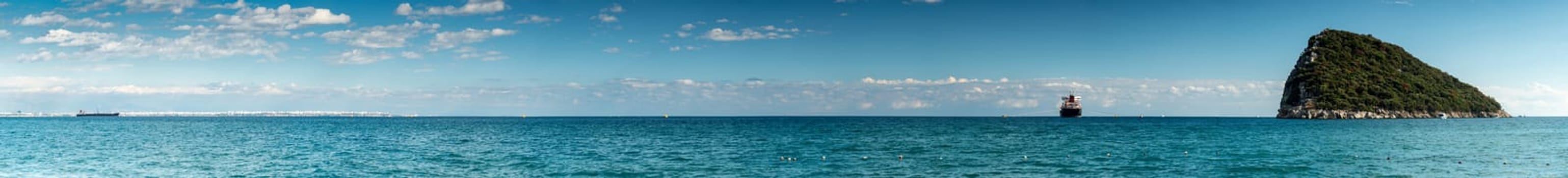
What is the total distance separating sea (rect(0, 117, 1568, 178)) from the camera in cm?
4806

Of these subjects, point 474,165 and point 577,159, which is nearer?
point 474,165

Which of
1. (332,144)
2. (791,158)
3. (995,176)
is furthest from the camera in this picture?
(332,144)

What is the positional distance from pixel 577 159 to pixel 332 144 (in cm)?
2838

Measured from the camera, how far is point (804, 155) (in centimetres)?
6031

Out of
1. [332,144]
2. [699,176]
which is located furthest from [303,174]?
[332,144]

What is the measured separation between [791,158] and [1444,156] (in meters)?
31.7

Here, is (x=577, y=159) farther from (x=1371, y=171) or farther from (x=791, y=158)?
(x=1371, y=171)

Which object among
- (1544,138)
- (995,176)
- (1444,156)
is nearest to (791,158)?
(995,176)

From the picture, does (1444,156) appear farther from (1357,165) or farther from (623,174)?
(623,174)

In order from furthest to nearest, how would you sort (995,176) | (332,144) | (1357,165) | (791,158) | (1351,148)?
(332,144) → (1351,148) → (791,158) → (1357,165) → (995,176)

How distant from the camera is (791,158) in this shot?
56.3 metres

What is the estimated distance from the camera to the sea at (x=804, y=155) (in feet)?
158

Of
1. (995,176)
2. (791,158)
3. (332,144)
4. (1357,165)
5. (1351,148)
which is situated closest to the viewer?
(995,176)

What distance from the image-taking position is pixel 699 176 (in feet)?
152
